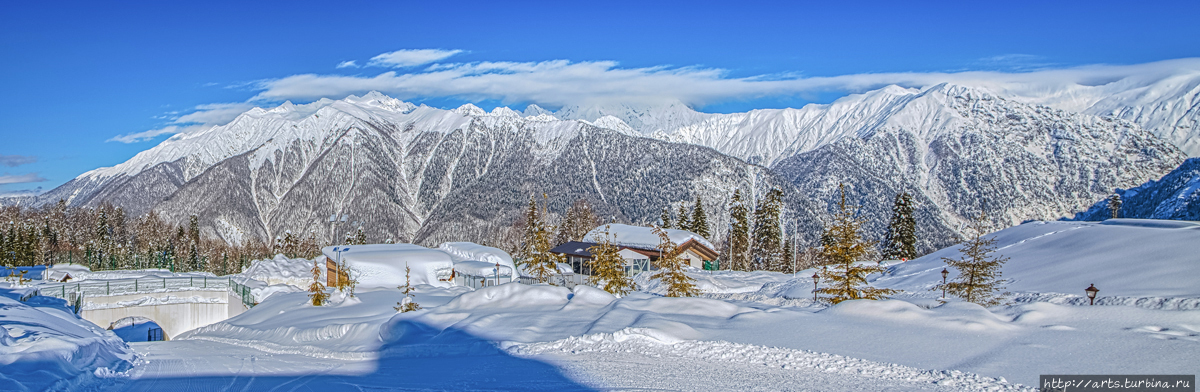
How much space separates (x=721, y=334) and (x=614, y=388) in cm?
489

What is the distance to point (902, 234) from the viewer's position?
54.2 meters

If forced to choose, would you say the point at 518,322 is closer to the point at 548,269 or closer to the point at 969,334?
the point at 969,334

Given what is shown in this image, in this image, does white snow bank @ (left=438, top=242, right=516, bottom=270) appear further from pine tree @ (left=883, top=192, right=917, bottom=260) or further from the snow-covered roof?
pine tree @ (left=883, top=192, right=917, bottom=260)

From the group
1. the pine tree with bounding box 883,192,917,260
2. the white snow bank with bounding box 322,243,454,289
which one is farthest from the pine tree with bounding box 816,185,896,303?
the pine tree with bounding box 883,192,917,260

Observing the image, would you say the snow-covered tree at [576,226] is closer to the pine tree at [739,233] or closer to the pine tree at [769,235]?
the pine tree at [739,233]

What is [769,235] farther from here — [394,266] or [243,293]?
[243,293]

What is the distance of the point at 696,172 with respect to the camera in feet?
599

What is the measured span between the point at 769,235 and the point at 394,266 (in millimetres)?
35818

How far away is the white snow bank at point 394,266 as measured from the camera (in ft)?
126

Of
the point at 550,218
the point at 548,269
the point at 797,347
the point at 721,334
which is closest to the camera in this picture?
the point at 797,347

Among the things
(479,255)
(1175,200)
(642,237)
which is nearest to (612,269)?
(479,255)

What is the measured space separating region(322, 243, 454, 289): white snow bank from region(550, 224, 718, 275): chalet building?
11620mm

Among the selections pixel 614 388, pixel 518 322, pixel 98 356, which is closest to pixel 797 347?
pixel 614 388

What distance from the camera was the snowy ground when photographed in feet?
36.7
